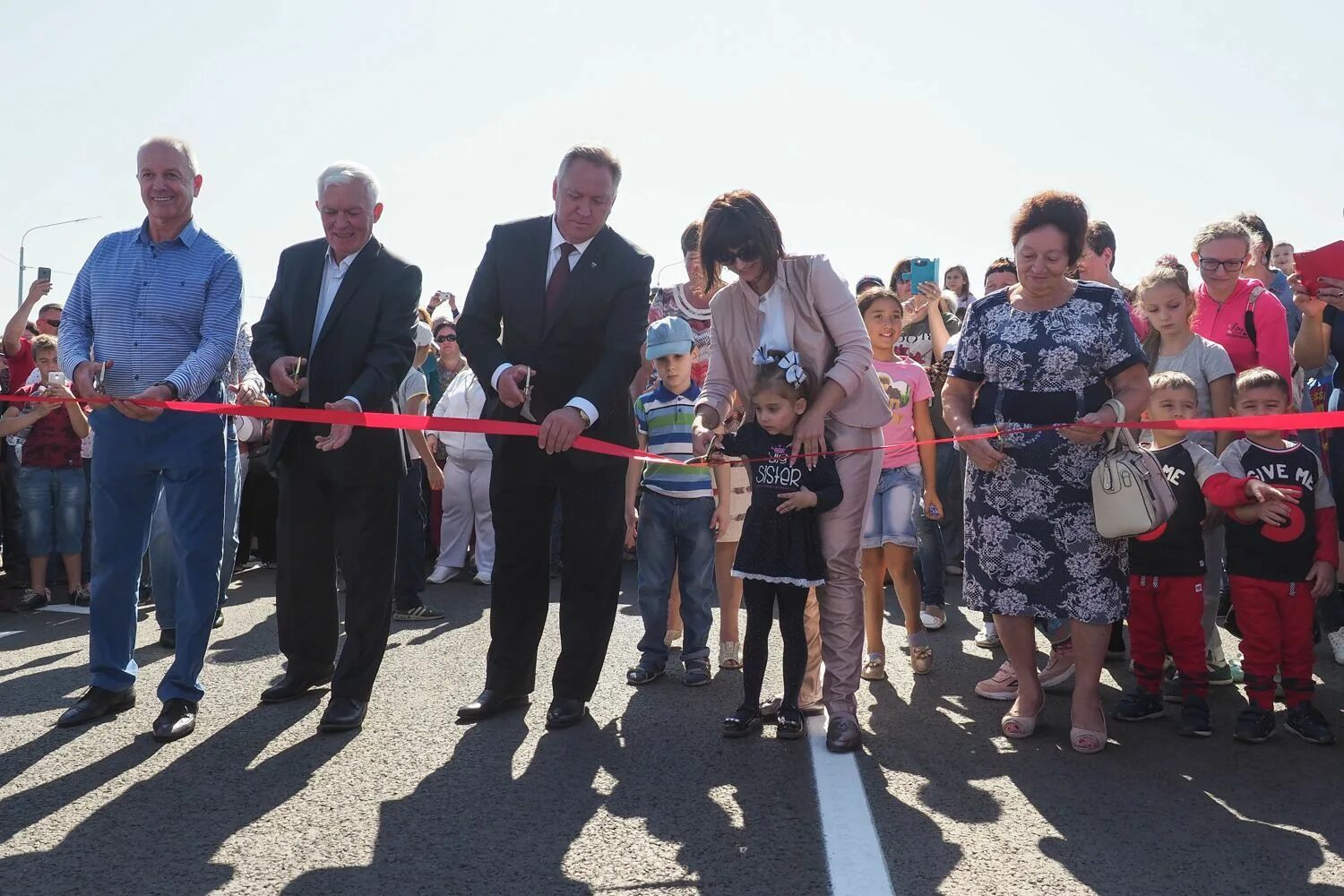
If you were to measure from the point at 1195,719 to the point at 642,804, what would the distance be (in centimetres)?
243

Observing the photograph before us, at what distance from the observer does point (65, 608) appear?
8.38 metres

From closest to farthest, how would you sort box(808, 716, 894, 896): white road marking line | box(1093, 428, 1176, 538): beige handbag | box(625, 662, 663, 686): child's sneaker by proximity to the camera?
box(808, 716, 894, 896): white road marking line < box(1093, 428, 1176, 538): beige handbag < box(625, 662, 663, 686): child's sneaker

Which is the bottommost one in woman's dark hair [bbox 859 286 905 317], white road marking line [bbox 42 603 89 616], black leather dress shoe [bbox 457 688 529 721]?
white road marking line [bbox 42 603 89 616]

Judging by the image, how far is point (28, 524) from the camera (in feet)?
28.2

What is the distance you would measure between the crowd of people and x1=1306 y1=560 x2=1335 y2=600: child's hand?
0.02 m

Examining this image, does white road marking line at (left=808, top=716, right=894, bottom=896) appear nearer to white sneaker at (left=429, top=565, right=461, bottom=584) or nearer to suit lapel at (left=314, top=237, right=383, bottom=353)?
suit lapel at (left=314, top=237, right=383, bottom=353)

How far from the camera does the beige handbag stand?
4477mm

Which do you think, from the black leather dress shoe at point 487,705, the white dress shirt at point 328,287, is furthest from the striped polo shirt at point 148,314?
the black leather dress shoe at point 487,705

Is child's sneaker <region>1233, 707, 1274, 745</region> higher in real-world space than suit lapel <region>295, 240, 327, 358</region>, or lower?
lower

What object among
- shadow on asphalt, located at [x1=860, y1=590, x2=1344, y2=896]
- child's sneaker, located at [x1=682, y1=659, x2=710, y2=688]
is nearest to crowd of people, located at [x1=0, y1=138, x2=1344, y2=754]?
shadow on asphalt, located at [x1=860, y1=590, x2=1344, y2=896]

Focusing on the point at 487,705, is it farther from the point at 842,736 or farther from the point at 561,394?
the point at 842,736

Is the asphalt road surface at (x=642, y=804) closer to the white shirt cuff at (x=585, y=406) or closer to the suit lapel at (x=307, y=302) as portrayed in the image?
the white shirt cuff at (x=585, y=406)

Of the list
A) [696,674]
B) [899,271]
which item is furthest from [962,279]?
[696,674]

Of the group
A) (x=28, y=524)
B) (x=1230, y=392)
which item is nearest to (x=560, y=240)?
(x=1230, y=392)
